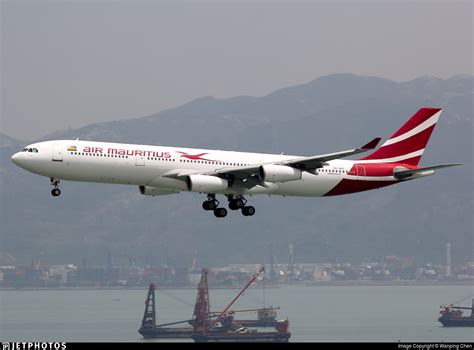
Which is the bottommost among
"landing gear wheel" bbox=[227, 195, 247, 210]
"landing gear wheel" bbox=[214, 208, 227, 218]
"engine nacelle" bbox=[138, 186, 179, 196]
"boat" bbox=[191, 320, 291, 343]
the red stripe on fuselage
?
"boat" bbox=[191, 320, 291, 343]

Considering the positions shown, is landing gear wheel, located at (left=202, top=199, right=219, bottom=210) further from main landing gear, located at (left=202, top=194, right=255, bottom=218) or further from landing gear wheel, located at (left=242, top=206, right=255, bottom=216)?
landing gear wheel, located at (left=242, top=206, right=255, bottom=216)

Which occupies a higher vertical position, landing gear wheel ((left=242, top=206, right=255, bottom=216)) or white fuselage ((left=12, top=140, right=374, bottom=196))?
white fuselage ((left=12, top=140, right=374, bottom=196))

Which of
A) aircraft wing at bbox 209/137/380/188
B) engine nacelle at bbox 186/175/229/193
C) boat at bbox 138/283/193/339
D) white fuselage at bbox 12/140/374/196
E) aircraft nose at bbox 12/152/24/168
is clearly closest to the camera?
white fuselage at bbox 12/140/374/196

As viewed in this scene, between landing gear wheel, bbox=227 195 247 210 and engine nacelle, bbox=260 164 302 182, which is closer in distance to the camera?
engine nacelle, bbox=260 164 302 182

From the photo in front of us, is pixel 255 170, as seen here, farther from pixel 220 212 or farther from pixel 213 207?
pixel 213 207

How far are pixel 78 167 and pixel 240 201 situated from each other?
14.0 meters

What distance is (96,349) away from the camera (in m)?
54.2

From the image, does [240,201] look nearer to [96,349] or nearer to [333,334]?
[96,349]

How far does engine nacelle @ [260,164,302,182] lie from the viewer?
7656cm

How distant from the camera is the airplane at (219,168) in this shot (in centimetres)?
7319

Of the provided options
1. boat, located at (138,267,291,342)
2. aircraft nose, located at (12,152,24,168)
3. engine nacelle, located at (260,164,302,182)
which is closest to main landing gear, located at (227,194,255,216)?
engine nacelle, located at (260,164,302,182)

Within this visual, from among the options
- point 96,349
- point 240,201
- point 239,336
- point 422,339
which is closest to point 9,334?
point 239,336

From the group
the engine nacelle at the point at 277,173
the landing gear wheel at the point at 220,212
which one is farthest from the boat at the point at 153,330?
the engine nacelle at the point at 277,173

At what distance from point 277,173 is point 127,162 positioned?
441 inches
